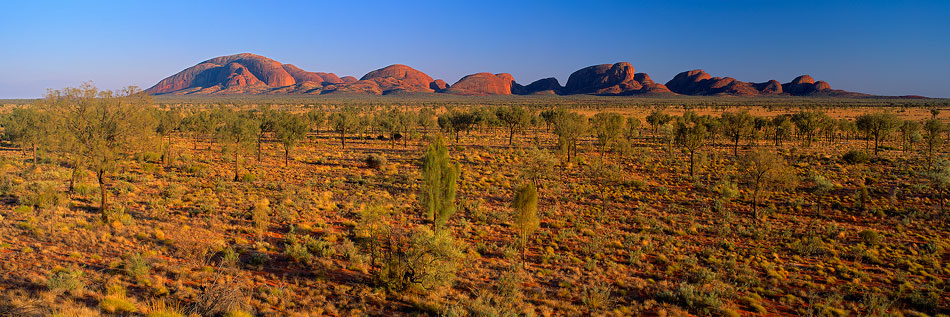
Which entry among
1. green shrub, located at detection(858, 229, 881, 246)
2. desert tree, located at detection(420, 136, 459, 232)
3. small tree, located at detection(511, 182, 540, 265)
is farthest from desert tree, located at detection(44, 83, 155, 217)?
green shrub, located at detection(858, 229, 881, 246)

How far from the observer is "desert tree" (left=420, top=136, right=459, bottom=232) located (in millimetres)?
17297

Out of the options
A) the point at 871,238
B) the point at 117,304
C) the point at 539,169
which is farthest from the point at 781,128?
the point at 117,304

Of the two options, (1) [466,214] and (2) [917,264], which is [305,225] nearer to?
(1) [466,214]

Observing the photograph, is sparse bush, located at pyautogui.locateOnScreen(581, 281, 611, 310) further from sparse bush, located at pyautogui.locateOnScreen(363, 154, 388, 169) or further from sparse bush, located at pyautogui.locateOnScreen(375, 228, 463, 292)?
sparse bush, located at pyautogui.locateOnScreen(363, 154, 388, 169)

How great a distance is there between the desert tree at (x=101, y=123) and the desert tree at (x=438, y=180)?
13331mm

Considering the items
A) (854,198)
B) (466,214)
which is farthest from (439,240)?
(854,198)

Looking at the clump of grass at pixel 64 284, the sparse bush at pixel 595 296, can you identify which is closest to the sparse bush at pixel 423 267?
the sparse bush at pixel 595 296

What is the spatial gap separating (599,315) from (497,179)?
21.7 m

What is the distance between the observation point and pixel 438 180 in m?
17.5

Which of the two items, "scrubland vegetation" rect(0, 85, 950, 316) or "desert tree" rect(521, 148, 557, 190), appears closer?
"scrubland vegetation" rect(0, 85, 950, 316)

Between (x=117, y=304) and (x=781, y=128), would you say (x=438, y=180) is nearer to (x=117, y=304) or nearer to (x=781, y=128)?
(x=117, y=304)

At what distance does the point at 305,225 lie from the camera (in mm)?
19344

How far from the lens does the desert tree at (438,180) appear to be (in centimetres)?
1730

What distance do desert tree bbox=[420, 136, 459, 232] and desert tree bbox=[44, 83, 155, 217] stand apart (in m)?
13.3
